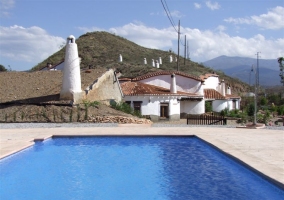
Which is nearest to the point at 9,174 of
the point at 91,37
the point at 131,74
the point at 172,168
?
the point at 172,168

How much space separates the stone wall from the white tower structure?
126 centimetres

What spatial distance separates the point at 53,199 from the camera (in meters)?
8.09

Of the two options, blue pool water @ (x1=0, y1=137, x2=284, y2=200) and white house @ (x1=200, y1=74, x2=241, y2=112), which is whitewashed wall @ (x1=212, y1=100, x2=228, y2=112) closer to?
white house @ (x1=200, y1=74, x2=241, y2=112)

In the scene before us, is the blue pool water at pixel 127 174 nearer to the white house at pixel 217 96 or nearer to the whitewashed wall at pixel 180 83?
the whitewashed wall at pixel 180 83

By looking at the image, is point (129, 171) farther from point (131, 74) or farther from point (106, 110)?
point (131, 74)

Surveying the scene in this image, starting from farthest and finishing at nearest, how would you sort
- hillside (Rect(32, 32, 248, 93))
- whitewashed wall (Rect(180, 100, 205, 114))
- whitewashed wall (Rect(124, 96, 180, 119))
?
hillside (Rect(32, 32, 248, 93)) < whitewashed wall (Rect(180, 100, 205, 114)) < whitewashed wall (Rect(124, 96, 180, 119))

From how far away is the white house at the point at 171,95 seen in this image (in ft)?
95.7

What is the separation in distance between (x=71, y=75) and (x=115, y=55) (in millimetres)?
40670

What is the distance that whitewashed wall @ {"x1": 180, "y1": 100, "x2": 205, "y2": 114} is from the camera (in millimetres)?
33906

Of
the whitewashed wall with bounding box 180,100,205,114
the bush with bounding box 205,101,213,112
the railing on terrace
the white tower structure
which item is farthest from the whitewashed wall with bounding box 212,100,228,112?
the white tower structure

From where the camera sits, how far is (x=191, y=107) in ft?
112

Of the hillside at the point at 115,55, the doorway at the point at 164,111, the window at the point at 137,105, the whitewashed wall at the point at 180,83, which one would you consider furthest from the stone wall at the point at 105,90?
the hillside at the point at 115,55

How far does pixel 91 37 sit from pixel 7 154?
6534 cm

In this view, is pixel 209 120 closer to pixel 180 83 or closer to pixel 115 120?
pixel 115 120
